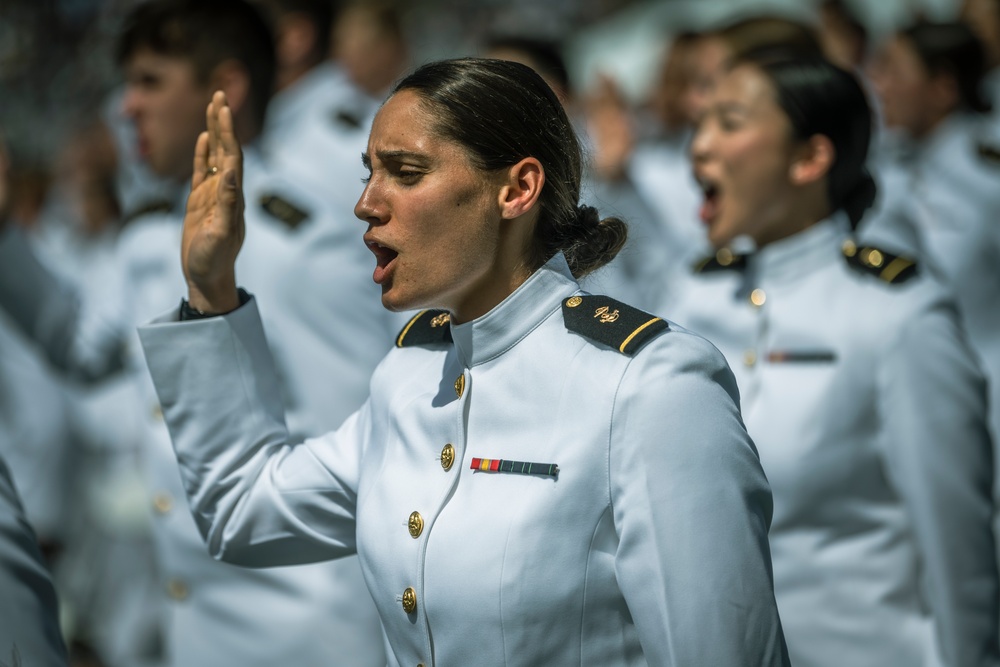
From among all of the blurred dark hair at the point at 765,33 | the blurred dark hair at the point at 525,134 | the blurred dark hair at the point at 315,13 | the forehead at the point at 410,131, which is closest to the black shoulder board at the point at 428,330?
the blurred dark hair at the point at 525,134

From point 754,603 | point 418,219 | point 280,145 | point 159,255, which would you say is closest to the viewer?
point 754,603

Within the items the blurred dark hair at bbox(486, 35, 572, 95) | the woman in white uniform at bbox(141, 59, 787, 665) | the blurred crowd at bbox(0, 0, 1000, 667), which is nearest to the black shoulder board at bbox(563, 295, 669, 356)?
the woman in white uniform at bbox(141, 59, 787, 665)

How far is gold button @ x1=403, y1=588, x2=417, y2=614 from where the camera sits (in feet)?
7.19

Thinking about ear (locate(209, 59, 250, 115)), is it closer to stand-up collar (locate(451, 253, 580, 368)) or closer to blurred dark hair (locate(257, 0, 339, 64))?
stand-up collar (locate(451, 253, 580, 368))

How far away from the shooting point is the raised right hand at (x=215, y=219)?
2.45 meters

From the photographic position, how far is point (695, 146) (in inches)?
149

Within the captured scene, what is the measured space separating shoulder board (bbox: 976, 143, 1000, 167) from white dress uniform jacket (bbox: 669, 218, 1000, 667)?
9.48 feet

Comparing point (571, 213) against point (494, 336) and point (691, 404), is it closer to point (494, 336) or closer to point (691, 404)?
point (494, 336)

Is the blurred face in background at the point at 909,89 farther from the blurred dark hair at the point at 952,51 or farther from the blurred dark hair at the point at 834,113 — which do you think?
the blurred dark hair at the point at 834,113

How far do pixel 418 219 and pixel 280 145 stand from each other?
428 cm

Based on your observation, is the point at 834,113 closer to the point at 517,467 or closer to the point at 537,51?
the point at 517,467

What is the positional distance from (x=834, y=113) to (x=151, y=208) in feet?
7.47

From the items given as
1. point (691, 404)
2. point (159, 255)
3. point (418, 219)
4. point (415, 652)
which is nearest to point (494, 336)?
point (418, 219)

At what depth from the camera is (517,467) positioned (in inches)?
85.2
